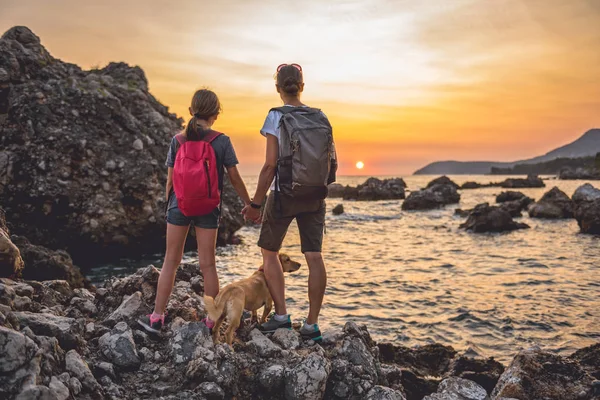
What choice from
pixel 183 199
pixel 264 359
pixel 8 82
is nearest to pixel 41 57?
pixel 8 82

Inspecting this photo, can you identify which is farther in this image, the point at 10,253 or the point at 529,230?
the point at 529,230

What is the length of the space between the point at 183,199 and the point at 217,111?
109 cm

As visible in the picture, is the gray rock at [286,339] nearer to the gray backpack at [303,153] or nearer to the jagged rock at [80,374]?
the gray backpack at [303,153]

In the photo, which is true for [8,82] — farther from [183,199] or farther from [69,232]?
[183,199]

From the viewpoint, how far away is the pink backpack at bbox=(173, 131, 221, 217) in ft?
15.4

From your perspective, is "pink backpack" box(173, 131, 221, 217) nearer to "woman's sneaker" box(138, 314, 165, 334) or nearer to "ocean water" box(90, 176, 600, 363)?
"woman's sneaker" box(138, 314, 165, 334)

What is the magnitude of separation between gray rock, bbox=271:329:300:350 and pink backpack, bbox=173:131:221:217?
1.74 metres

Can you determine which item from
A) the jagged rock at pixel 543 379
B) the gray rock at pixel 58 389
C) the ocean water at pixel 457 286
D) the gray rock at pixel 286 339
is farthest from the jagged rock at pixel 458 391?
the gray rock at pixel 58 389

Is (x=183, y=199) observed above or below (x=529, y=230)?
above

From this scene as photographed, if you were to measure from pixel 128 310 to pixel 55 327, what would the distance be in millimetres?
1234

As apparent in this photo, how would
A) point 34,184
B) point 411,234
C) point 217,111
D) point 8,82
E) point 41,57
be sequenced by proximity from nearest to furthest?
1. point 217,111
2. point 34,184
3. point 8,82
4. point 41,57
5. point 411,234

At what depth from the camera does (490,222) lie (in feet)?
83.6

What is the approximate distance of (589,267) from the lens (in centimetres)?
1527

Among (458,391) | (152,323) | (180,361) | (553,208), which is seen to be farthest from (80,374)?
(553,208)
